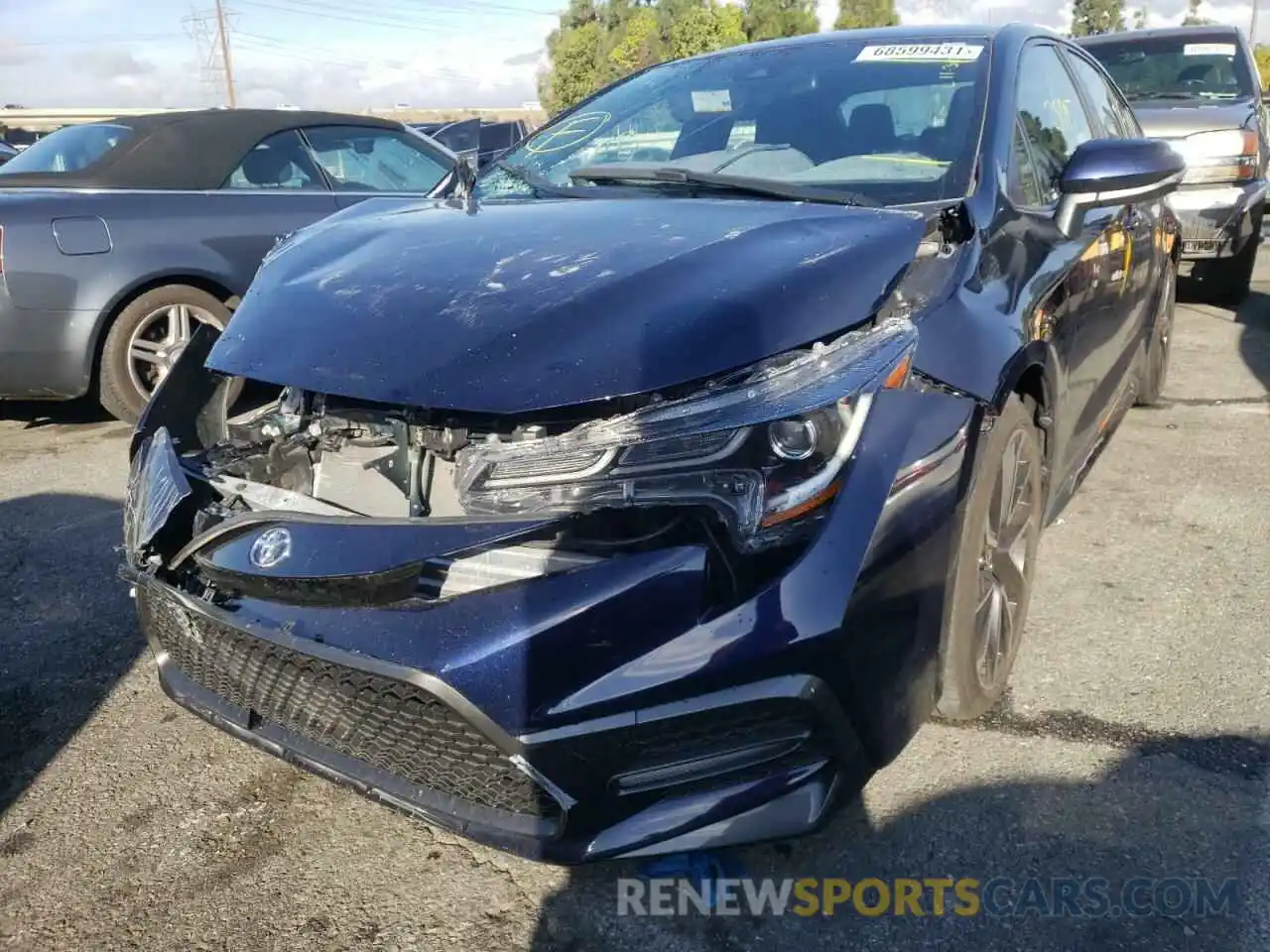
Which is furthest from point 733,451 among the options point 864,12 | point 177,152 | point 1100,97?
point 864,12

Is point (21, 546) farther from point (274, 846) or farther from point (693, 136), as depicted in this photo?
point (693, 136)

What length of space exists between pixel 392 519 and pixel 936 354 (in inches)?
41.3

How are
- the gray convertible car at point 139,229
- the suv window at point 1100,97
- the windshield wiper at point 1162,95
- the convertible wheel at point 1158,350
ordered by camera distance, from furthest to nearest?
the windshield wiper at point 1162,95 < the gray convertible car at point 139,229 < the convertible wheel at point 1158,350 < the suv window at point 1100,97

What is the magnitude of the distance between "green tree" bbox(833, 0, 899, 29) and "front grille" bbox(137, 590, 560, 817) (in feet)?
215

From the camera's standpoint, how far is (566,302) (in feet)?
6.64

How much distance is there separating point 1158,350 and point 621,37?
56932 mm

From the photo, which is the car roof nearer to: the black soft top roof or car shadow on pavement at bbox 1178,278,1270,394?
car shadow on pavement at bbox 1178,278,1270,394

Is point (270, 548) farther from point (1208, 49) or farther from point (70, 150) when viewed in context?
point (1208, 49)

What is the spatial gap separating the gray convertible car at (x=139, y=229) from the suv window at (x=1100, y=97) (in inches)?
138

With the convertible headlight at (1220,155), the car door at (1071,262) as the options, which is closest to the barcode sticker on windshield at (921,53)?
the car door at (1071,262)

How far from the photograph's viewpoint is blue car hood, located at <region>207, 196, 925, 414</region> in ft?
6.15

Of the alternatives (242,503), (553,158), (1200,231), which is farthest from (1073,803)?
(1200,231)

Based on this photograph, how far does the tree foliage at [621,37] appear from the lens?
49438 millimetres

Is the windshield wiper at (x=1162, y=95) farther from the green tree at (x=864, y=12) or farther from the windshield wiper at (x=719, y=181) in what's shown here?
the green tree at (x=864, y=12)
